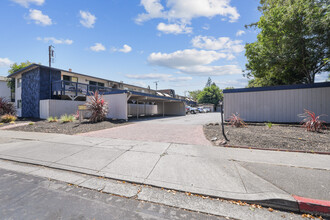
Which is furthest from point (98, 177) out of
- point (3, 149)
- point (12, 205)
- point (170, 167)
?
point (3, 149)

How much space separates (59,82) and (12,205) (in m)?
17.6

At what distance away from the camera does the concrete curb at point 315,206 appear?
2.52 metres

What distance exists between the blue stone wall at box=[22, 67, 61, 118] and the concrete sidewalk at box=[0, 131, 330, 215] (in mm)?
13541

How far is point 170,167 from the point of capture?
4.17 metres

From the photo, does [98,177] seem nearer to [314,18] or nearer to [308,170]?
[308,170]

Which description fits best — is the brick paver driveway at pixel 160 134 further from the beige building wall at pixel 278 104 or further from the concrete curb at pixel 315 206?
the concrete curb at pixel 315 206

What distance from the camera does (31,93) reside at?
59.9 feet

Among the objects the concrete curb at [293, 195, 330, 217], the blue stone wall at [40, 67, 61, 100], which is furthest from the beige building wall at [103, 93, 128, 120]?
the concrete curb at [293, 195, 330, 217]

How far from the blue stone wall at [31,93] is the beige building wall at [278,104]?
66.6 feet

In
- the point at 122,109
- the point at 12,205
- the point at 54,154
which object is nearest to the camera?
the point at 12,205

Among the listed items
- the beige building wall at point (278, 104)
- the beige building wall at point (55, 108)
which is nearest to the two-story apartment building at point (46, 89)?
the beige building wall at point (55, 108)

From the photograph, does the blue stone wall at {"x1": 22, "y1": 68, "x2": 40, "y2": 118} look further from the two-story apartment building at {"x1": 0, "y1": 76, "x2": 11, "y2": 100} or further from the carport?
the two-story apartment building at {"x1": 0, "y1": 76, "x2": 11, "y2": 100}

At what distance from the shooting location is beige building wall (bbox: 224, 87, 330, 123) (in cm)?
964

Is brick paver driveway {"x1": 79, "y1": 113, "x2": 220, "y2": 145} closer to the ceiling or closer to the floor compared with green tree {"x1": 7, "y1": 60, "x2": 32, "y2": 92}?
closer to the floor
